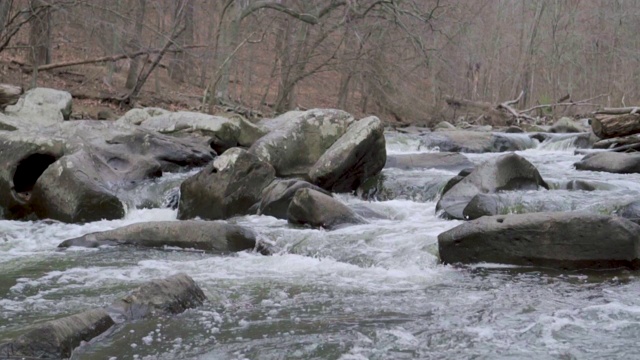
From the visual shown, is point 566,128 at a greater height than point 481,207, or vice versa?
point 566,128

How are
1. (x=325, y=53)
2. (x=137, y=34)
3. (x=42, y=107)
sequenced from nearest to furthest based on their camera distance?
(x=42, y=107), (x=137, y=34), (x=325, y=53)

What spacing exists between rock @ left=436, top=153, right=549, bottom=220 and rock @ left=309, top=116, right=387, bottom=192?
168 centimetres

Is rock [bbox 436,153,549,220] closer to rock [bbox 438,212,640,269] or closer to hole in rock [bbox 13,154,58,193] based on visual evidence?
rock [bbox 438,212,640,269]

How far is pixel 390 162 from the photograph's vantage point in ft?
43.0

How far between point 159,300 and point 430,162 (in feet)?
27.4

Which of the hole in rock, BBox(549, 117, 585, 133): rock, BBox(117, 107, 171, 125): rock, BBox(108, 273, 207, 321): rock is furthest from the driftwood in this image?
BBox(549, 117, 585, 133): rock

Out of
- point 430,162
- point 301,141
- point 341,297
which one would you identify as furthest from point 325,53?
point 341,297

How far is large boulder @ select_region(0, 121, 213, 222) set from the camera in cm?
951

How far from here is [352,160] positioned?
10.9 metres

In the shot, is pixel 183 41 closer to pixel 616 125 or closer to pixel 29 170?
pixel 29 170

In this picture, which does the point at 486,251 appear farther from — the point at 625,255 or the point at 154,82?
the point at 154,82

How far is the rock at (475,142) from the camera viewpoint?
16.5 meters

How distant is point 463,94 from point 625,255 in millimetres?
24262

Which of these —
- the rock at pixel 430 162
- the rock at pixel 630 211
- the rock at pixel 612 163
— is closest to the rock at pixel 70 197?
the rock at pixel 430 162
